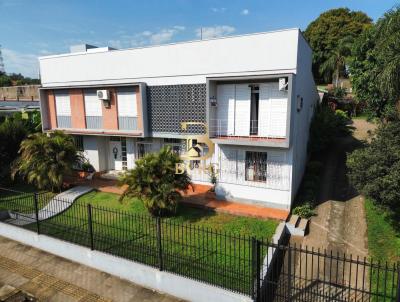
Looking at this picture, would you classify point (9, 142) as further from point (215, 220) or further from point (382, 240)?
point (382, 240)

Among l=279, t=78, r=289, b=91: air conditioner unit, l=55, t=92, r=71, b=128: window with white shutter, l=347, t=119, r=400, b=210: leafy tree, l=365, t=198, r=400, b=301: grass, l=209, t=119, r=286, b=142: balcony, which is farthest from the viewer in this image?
l=55, t=92, r=71, b=128: window with white shutter

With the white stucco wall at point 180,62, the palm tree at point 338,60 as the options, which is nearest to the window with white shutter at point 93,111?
the white stucco wall at point 180,62

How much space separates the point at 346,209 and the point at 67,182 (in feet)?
48.3

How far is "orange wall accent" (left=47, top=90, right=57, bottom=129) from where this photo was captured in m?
18.5

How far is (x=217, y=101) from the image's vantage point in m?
13.5

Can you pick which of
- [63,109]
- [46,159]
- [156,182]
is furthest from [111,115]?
[156,182]

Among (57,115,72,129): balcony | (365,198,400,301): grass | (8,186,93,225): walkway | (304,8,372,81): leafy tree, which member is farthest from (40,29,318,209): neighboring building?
(304,8,372,81): leafy tree

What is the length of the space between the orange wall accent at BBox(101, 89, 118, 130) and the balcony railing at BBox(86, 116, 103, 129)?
0.35m

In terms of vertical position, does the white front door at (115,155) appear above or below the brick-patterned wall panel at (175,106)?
below

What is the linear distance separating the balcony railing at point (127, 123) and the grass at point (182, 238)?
3.90 m

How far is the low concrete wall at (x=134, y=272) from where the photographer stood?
6977 mm

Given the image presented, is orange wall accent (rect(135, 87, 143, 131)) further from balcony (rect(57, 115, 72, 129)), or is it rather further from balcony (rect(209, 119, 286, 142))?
balcony (rect(57, 115, 72, 129))

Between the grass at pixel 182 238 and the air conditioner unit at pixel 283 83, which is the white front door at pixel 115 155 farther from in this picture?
the air conditioner unit at pixel 283 83

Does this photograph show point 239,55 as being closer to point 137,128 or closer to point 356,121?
point 137,128
